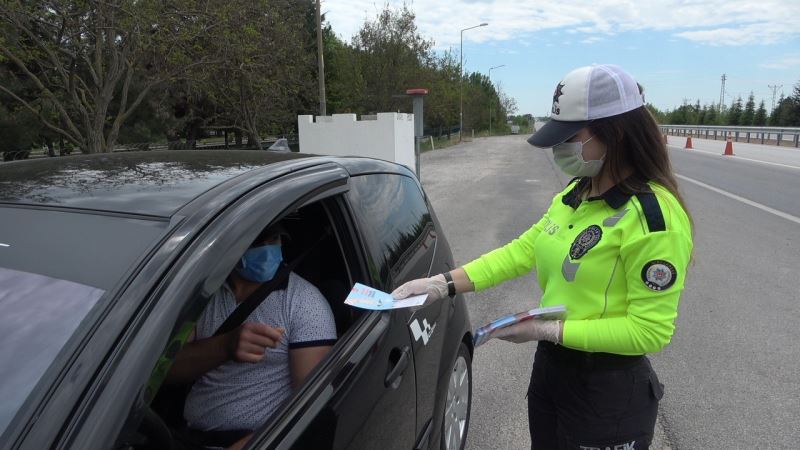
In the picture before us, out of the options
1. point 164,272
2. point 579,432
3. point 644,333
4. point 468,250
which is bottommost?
point 468,250

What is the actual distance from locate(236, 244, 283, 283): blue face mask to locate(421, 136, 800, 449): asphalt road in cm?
168

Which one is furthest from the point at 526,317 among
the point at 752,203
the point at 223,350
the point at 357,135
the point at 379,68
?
the point at 379,68

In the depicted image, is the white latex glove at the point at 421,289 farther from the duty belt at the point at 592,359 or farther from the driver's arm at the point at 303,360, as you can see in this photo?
the duty belt at the point at 592,359

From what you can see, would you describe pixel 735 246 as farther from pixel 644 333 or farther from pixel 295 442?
pixel 295 442

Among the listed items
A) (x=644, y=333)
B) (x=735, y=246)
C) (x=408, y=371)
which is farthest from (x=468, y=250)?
(x=644, y=333)

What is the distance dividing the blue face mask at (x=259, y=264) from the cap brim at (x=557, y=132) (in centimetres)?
97

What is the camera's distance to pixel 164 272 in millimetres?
1176

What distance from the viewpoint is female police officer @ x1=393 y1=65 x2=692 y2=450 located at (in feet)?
4.99

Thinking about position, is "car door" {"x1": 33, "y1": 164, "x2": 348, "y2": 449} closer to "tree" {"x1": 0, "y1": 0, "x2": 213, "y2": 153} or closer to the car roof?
the car roof

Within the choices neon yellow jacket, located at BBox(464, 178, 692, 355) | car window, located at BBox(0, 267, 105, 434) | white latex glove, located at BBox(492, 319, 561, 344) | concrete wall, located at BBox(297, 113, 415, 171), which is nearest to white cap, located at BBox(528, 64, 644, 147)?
neon yellow jacket, located at BBox(464, 178, 692, 355)

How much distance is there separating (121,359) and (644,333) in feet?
4.29

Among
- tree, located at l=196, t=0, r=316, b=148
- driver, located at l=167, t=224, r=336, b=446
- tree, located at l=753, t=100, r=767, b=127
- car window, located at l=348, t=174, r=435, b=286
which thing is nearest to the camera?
driver, located at l=167, t=224, r=336, b=446

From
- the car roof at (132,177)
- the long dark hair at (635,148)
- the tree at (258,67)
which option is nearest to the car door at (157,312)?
the car roof at (132,177)

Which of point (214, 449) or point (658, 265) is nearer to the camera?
point (658, 265)
